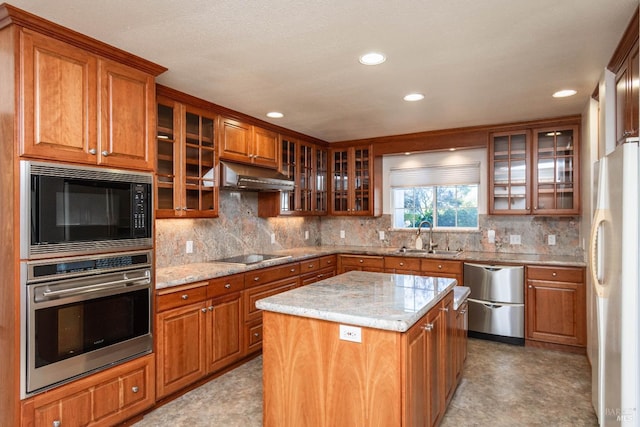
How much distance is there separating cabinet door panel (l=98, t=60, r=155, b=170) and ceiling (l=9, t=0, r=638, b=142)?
0.58ft

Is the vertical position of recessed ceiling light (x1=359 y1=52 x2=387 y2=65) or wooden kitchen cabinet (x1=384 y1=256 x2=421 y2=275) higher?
recessed ceiling light (x1=359 y1=52 x2=387 y2=65)

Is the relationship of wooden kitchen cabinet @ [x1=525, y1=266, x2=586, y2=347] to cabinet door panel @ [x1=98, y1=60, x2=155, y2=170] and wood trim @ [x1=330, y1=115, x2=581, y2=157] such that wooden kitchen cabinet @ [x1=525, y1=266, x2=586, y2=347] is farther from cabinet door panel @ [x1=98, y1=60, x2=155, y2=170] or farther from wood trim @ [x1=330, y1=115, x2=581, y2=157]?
cabinet door panel @ [x1=98, y1=60, x2=155, y2=170]

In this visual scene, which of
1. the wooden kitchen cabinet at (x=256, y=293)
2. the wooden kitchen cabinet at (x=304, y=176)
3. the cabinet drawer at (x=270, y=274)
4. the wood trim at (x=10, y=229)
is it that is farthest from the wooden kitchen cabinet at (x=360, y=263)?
the wood trim at (x=10, y=229)

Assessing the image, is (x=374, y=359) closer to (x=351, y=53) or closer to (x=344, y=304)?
(x=344, y=304)

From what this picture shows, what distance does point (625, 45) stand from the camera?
7.14 feet

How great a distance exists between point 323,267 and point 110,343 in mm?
2792

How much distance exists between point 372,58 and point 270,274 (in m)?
2.26

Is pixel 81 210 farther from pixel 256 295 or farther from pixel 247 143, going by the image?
pixel 247 143

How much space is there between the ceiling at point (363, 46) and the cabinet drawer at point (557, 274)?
1620mm

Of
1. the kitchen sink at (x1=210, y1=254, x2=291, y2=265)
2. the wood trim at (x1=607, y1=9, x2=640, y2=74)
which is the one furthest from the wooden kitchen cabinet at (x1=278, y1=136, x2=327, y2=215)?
the wood trim at (x1=607, y1=9, x2=640, y2=74)

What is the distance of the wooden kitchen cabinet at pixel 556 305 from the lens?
3.77m

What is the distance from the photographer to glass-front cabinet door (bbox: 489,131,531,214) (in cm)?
433

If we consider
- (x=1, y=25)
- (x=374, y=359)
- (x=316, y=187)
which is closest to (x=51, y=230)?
(x=1, y=25)

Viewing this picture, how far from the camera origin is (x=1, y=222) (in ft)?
6.56
